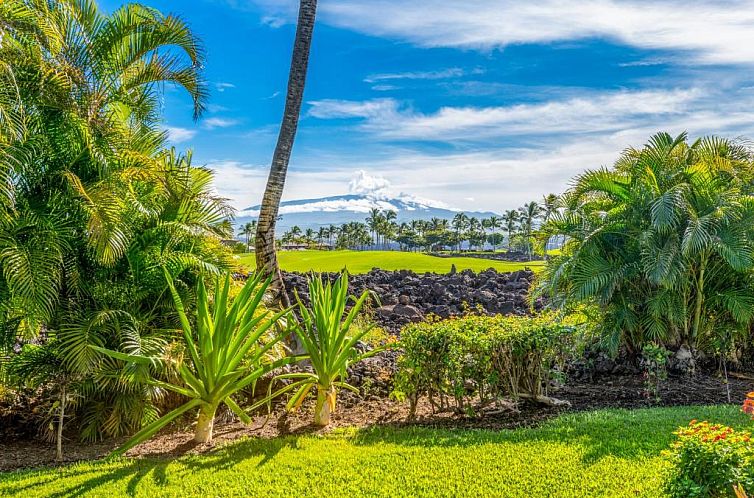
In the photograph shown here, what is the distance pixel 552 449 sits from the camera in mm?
5020

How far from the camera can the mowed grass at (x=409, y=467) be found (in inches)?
171

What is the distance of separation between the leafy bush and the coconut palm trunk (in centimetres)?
306

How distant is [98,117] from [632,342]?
839 centimetres

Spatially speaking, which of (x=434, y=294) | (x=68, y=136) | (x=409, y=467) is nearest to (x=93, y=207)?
(x=68, y=136)

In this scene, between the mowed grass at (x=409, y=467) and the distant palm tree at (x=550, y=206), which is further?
the distant palm tree at (x=550, y=206)

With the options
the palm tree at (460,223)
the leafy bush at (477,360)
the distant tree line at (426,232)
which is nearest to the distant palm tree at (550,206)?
the leafy bush at (477,360)

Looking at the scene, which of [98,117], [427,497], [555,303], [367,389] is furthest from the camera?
[555,303]

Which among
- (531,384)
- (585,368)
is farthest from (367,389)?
(585,368)

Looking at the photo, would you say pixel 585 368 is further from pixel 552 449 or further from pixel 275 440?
pixel 275 440

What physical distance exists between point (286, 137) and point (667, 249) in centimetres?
588

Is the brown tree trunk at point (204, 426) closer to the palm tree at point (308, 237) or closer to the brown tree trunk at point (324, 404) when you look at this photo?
the brown tree trunk at point (324, 404)

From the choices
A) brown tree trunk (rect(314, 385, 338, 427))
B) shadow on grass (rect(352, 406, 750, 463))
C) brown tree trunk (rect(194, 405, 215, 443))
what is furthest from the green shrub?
brown tree trunk (rect(194, 405, 215, 443))

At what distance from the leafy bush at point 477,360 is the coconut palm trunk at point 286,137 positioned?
3.06 metres

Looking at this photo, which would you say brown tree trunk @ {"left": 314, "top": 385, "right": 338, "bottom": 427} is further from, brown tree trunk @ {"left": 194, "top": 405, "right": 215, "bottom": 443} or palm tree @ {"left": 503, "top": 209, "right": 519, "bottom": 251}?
palm tree @ {"left": 503, "top": 209, "right": 519, "bottom": 251}
